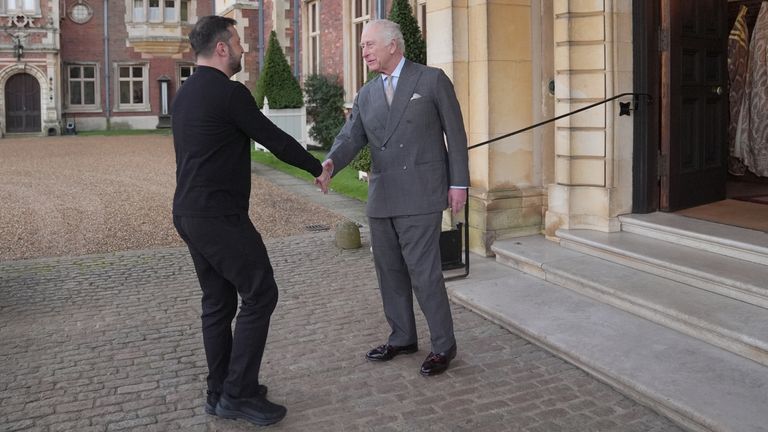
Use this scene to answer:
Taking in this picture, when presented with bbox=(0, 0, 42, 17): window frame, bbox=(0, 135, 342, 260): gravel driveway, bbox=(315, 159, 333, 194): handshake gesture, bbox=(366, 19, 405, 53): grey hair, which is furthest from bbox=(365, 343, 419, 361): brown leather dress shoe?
bbox=(0, 0, 42, 17): window frame

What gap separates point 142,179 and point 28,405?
36.8 ft

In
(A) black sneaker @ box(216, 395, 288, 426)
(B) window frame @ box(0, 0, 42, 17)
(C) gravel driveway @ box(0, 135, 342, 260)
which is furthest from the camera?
(B) window frame @ box(0, 0, 42, 17)

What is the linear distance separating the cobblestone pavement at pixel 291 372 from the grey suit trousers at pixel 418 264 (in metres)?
0.29

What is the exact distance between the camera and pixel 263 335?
147 inches

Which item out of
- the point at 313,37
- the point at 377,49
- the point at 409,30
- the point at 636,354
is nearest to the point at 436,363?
the point at 636,354

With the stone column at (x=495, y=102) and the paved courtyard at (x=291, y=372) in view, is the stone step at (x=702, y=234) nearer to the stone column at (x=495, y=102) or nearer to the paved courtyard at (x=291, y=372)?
the stone column at (x=495, y=102)

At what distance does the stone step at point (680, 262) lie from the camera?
4695 mm

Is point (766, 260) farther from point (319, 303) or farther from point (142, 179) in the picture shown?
point (142, 179)

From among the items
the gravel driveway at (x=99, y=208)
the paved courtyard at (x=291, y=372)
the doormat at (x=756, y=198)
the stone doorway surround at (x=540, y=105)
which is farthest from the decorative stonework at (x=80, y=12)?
the doormat at (x=756, y=198)

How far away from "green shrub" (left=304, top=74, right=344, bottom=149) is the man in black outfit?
572 inches

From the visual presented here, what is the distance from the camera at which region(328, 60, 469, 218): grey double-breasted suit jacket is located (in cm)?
425

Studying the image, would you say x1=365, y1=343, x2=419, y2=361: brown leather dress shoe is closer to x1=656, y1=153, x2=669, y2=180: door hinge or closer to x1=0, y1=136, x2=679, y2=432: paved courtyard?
x1=0, y1=136, x2=679, y2=432: paved courtyard

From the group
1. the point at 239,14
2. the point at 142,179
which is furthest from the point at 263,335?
the point at 239,14

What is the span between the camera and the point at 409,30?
11.2 m
